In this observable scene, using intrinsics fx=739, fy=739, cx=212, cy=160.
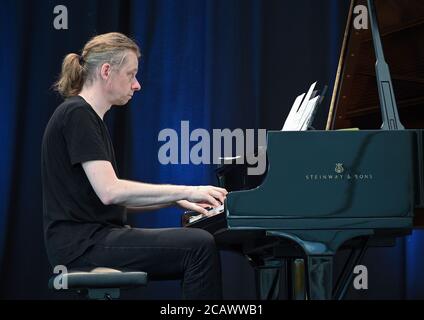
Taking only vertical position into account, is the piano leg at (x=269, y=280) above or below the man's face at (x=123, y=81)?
below

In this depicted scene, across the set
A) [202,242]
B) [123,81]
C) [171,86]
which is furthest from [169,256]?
[171,86]

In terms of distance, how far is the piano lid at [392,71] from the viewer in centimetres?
293

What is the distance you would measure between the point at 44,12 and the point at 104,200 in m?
2.06

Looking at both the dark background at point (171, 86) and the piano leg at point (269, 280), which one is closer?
the piano leg at point (269, 280)

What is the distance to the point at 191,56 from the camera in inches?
161

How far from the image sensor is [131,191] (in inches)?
88.1

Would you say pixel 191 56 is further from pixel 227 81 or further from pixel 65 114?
pixel 65 114

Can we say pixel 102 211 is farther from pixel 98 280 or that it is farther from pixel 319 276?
pixel 319 276

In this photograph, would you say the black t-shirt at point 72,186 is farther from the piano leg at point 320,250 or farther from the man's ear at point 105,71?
the piano leg at point 320,250

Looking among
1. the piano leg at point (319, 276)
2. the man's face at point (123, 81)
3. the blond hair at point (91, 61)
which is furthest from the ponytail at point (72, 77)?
the piano leg at point (319, 276)

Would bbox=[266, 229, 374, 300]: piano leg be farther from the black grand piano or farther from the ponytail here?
the ponytail

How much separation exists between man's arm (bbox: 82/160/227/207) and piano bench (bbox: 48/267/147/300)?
0.70 feet

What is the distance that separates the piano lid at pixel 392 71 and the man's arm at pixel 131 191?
867 millimetres

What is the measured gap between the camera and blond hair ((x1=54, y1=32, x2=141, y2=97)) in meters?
2.48
